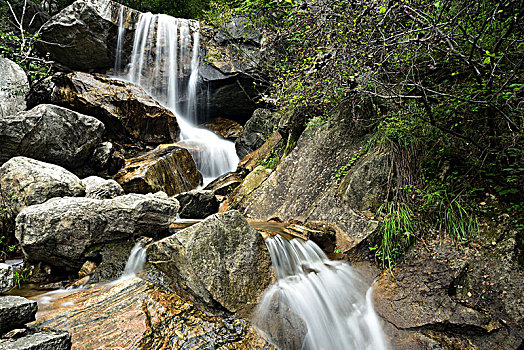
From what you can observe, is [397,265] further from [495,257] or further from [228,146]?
[228,146]

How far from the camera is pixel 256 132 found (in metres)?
10.8

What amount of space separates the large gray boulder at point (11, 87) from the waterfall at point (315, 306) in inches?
352

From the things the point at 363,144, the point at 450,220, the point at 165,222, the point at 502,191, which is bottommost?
the point at 165,222

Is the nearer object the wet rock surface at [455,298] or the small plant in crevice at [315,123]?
the wet rock surface at [455,298]

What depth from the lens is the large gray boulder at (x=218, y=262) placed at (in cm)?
306

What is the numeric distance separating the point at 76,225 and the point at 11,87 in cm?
727

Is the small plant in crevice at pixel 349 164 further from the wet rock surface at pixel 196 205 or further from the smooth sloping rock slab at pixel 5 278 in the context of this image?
the smooth sloping rock slab at pixel 5 278

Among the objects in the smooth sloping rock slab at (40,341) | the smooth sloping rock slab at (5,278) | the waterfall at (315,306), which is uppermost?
the smooth sloping rock slab at (5,278)

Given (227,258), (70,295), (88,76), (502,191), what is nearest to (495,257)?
(502,191)

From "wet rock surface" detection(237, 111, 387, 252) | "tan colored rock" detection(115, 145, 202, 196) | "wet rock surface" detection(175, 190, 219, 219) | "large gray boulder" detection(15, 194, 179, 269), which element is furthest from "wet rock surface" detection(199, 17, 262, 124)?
"large gray boulder" detection(15, 194, 179, 269)

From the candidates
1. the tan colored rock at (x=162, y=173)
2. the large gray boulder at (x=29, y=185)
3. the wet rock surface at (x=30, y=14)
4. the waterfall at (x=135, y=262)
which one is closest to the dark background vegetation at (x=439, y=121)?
the waterfall at (x=135, y=262)

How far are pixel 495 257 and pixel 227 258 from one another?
10.2 ft

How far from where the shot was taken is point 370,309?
130 inches

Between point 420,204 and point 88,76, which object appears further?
point 88,76
